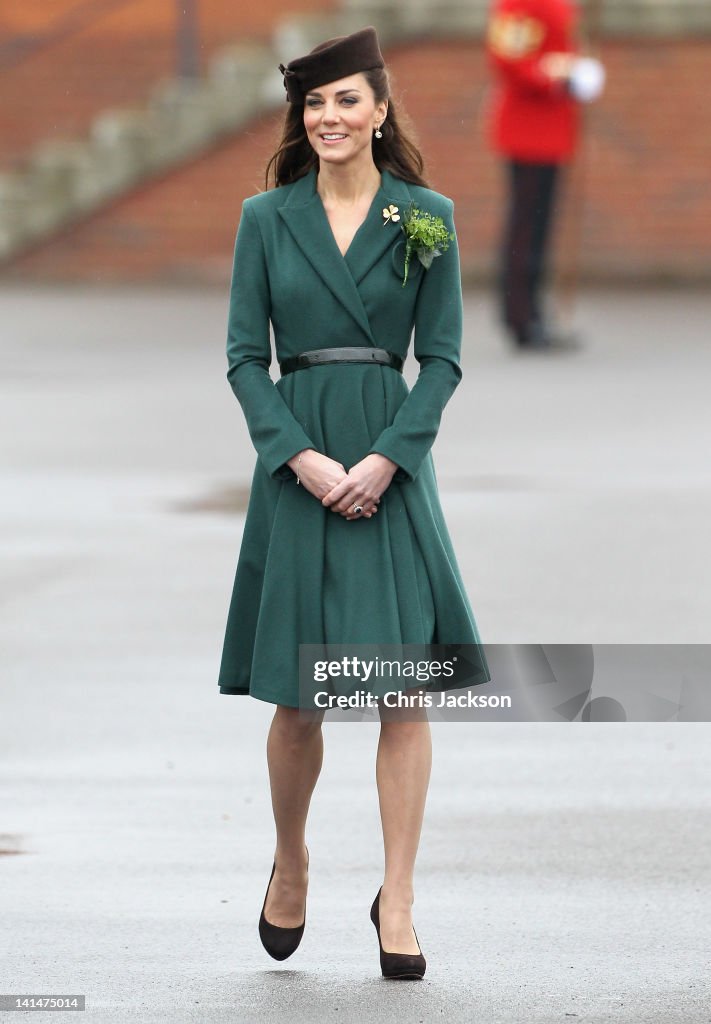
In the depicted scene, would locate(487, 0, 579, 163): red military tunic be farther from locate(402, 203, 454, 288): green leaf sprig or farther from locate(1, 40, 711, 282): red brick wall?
locate(402, 203, 454, 288): green leaf sprig

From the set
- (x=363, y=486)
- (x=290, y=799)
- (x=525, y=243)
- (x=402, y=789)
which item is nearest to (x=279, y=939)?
(x=290, y=799)

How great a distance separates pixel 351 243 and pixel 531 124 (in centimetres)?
1031

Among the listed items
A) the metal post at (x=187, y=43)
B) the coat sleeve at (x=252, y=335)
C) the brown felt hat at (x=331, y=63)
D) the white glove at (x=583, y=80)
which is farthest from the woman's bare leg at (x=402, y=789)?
the metal post at (x=187, y=43)

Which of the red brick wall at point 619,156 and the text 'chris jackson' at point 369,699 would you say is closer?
the text 'chris jackson' at point 369,699

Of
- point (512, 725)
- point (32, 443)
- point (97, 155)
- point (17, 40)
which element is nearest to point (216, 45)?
point (17, 40)

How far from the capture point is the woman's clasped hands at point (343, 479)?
14.6ft

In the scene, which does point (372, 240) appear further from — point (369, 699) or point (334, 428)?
point (369, 699)

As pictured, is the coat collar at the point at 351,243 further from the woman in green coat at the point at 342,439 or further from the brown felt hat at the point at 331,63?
the brown felt hat at the point at 331,63

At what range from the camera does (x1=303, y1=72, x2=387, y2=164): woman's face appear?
14.9 feet

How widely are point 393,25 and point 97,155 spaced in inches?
119

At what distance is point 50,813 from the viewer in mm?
5812

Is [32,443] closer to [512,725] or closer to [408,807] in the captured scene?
[512,725]

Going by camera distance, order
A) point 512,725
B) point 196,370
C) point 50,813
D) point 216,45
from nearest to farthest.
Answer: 1. point 50,813
2. point 512,725
3. point 196,370
4. point 216,45

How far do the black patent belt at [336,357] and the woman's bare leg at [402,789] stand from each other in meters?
0.69
